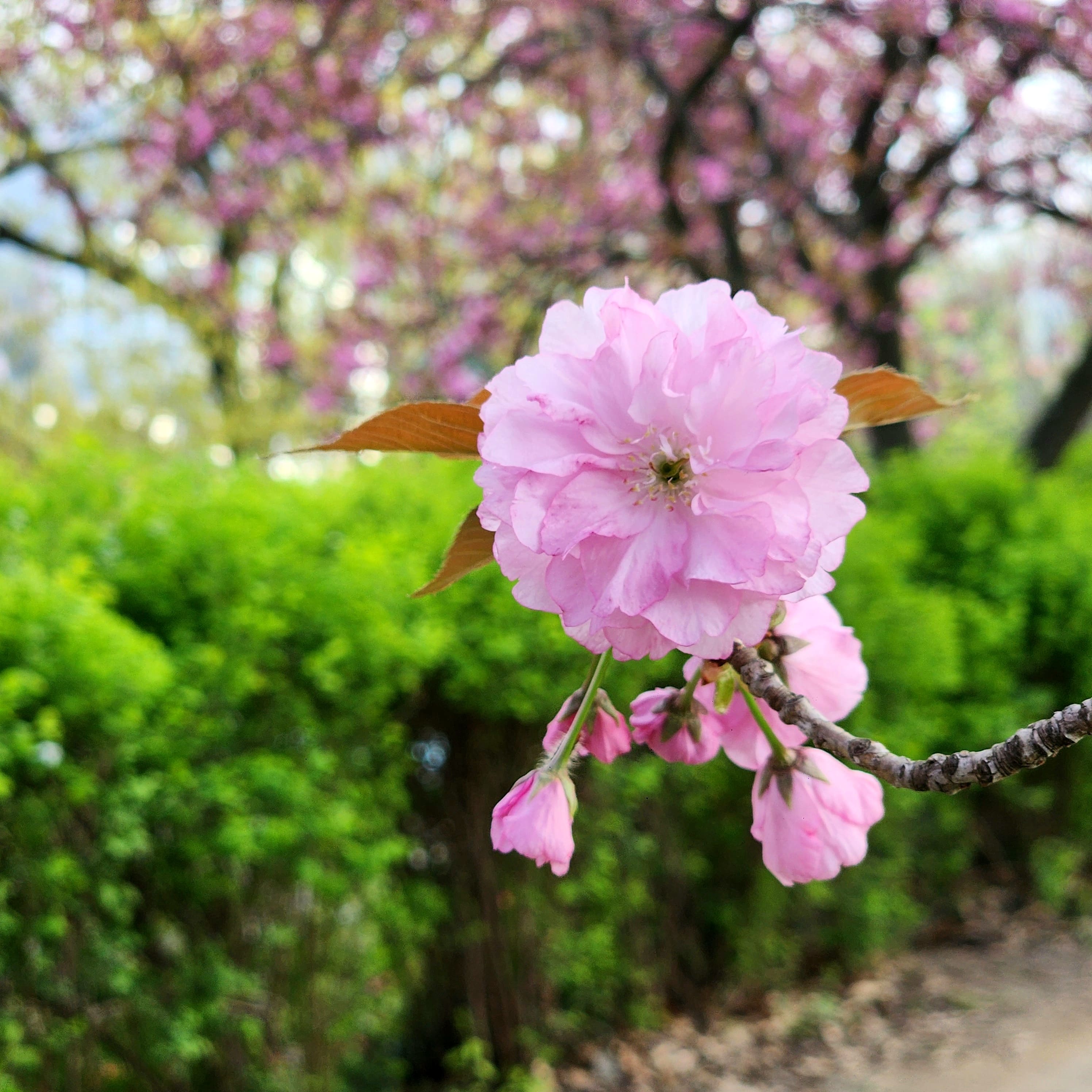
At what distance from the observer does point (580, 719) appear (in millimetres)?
640

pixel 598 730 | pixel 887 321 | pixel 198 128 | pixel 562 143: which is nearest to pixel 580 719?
pixel 598 730

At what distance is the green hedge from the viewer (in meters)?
2.29

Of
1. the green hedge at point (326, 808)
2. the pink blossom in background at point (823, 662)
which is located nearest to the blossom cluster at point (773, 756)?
the pink blossom in background at point (823, 662)

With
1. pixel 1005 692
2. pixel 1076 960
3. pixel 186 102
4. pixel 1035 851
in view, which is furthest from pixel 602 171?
pixel 1076 960

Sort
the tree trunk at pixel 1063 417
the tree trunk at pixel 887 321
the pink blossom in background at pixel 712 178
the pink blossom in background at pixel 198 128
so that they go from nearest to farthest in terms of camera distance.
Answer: the pink blossom in background at pixel 712 178 → the tree trunk at pixel 887 321 → the pink blossom in background at pixel 198 128 → the tree trunk at pixel 1063 417

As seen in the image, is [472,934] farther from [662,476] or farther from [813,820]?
[662,476]

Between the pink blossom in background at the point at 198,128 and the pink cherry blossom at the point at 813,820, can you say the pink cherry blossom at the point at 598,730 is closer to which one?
the pink cherry blossom at the point at 813,820

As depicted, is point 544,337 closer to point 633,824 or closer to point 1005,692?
point 633,824

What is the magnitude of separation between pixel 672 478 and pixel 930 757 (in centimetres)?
19

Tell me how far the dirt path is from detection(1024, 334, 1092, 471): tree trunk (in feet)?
12.2

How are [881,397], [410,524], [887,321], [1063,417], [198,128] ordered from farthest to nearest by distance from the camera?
[1063,417] < [198,128] < [887,321] < [410,524] < [881,397]

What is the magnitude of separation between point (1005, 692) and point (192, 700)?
397cm

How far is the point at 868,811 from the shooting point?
2.27 feet

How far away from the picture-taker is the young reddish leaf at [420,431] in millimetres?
624
